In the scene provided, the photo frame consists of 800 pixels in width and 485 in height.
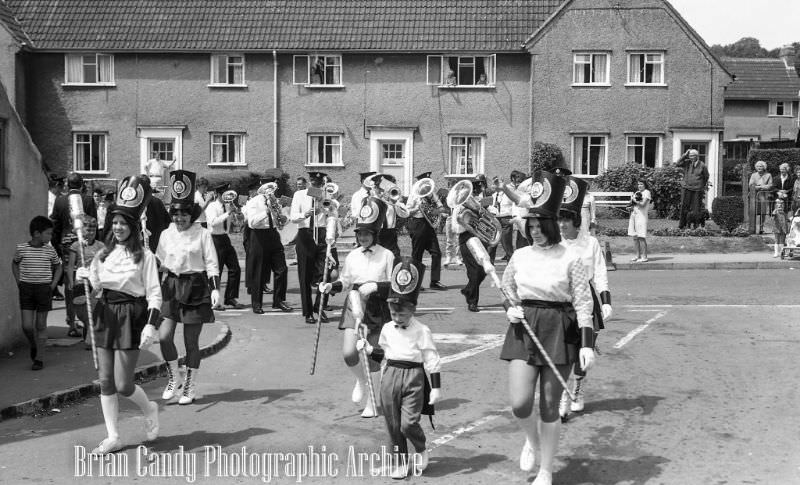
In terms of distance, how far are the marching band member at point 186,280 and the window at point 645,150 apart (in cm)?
2838

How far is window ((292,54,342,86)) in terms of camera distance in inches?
1415

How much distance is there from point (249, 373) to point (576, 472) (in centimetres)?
484

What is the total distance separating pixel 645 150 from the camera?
3556 cm

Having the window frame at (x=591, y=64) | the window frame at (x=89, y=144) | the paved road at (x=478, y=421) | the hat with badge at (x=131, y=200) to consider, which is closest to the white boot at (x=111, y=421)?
the paved road at (x=478, y=421)

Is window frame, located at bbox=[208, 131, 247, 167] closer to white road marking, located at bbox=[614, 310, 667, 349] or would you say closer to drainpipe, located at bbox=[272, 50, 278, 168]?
drainpipe, located at bbox=[272, 50, 278, 168]

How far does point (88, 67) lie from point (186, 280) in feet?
97.6

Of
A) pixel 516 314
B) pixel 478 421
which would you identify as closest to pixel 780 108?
pixel 478 421

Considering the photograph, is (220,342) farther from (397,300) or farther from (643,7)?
(643,7)

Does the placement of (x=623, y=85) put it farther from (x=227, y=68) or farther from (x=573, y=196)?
(x=573, y=196)

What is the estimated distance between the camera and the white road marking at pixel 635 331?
468 inches

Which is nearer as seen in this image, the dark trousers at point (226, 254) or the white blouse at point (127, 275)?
the white blouse at point (127, 275)

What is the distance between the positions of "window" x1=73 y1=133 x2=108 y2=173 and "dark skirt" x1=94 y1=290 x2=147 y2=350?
99.6ft

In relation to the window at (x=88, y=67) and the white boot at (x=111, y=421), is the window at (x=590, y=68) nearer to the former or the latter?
the window at (x=88, y=67)

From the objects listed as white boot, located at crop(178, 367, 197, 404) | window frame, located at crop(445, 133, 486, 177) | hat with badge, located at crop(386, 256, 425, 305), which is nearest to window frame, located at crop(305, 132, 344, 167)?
window frame, located at crop(445, 133, 486, 177)
